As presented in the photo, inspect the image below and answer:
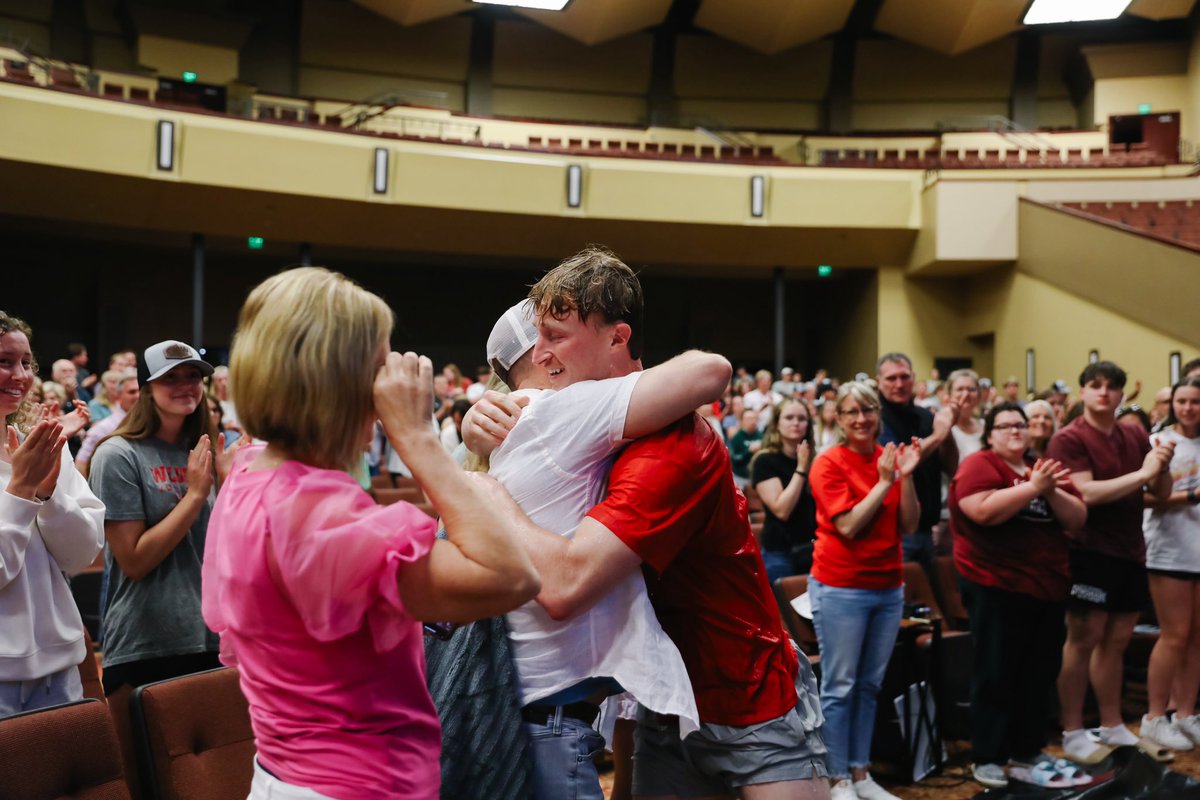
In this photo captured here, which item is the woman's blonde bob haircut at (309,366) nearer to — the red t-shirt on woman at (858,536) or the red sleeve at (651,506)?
the red sleeve at (651,506)

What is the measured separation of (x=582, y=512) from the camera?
140 centimetres

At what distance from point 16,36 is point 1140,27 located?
19.1 metres

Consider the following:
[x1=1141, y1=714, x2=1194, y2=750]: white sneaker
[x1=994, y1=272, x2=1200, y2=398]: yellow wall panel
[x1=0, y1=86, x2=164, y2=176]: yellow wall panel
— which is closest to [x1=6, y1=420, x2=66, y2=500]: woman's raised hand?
[x1=1141, y1=714, x2=1194, y2=750]: white sneaker

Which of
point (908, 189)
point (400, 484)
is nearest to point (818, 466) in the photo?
point (400, 484)

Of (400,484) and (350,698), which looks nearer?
(350,698)

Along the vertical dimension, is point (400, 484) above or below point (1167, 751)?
above

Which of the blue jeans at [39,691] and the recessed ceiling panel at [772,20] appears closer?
the blue jeans at [39,691]

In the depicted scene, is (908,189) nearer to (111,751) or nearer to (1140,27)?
(1140,27)

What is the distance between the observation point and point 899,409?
435 centimetres

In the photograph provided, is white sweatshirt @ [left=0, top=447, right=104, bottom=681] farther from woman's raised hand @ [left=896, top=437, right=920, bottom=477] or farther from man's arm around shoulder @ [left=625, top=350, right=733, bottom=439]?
woman's raised hand @ [left=896, top=437, right=920, bottom=477]

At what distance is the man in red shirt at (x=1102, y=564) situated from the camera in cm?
386

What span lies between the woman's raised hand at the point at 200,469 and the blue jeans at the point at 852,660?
2.10 meters

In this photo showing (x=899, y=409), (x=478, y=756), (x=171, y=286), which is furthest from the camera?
(x=171, y=286)

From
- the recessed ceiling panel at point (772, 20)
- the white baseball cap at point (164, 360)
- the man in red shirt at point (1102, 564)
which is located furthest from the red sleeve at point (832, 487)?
the recessed ceiling panel at point (772, 20)
